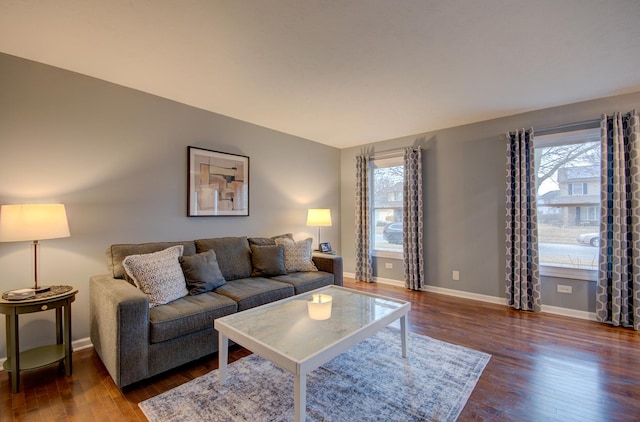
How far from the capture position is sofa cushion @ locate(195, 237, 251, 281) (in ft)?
10.4

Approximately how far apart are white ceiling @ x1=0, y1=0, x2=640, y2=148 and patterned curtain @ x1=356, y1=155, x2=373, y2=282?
1718 millimetres

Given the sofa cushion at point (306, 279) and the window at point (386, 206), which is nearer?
the sofa cushion at point (306, 279)

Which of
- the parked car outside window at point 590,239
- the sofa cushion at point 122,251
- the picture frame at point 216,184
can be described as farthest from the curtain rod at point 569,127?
the sofa cushion at point 122,251

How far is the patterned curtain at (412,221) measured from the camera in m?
4.39

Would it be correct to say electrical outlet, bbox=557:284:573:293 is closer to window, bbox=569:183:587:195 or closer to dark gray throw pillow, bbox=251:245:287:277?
window, bbox=569:183:587:195

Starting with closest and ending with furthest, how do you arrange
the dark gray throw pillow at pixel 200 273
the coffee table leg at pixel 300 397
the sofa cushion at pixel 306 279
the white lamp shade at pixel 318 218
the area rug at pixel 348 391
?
the coffee table leg at pixel 300 397 < the area rug at pixel 348 391 < the dark gray throw pillow at pixel 200 273 < the sofa cushion at pixel 306 279 < the white lamp shade at pixel 318 218

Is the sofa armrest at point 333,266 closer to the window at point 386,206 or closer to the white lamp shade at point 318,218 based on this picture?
the white lamp shade at point 318,218

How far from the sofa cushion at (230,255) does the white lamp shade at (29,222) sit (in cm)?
125

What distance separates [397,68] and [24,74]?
3075 millimetres

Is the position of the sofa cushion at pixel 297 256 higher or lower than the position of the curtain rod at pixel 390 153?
lower

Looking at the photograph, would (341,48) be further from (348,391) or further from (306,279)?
(348,391)

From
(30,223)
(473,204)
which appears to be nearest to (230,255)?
(30,223)

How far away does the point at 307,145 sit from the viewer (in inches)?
190

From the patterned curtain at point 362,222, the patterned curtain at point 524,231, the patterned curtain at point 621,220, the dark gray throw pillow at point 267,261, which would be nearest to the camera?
the patterned curtain at point 621,220
